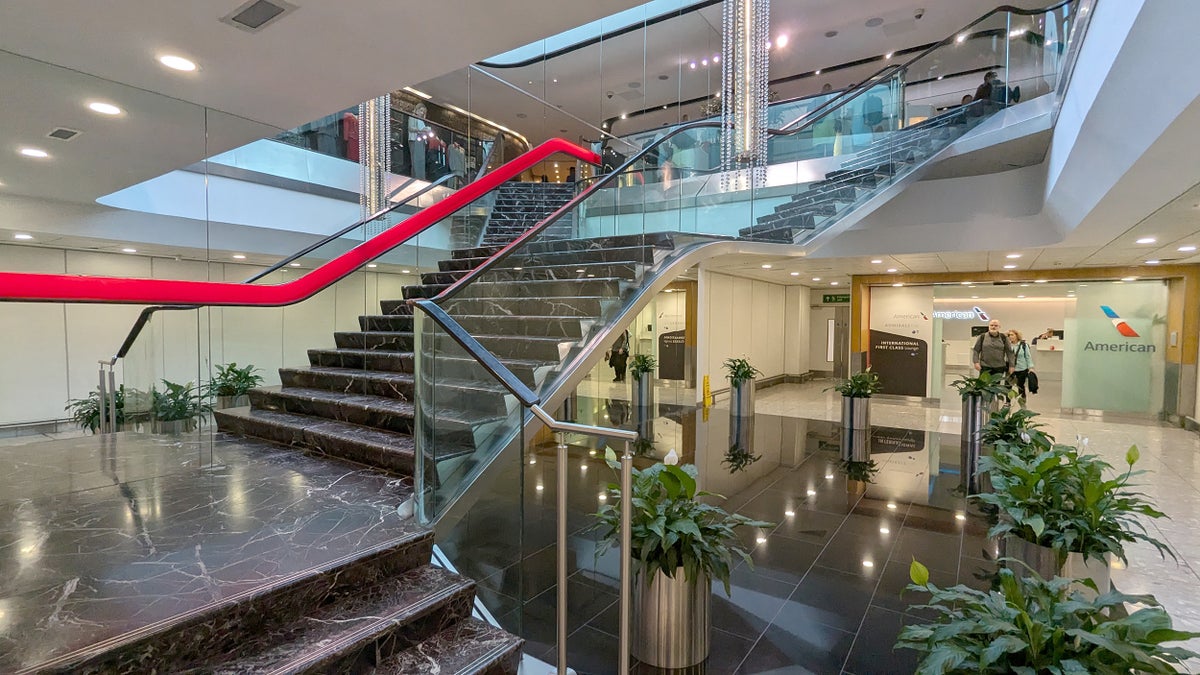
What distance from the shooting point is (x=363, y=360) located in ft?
17.5

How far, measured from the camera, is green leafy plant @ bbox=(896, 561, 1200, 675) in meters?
1.71

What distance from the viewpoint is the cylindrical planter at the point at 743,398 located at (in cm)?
991

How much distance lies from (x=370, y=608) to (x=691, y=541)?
1.50m

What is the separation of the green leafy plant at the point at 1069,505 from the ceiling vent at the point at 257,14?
15.8ft

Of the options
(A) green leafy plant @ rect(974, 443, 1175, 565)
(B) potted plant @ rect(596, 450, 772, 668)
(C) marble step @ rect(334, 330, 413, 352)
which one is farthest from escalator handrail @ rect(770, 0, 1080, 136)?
(B) potted plant @ rect(596, 450, 772, 668)

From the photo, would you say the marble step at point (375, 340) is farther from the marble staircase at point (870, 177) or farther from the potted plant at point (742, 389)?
the potted plant at point (742, 389)

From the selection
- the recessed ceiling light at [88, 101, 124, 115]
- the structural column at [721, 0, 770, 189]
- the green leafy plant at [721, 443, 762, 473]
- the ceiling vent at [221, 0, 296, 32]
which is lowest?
the green leafy plant at [721, 443, 762, 473]

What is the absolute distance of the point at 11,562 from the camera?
7.97 ft

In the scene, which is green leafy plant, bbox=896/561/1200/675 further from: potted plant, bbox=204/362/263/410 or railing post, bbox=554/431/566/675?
potted plant, bbox=204/362/263/410

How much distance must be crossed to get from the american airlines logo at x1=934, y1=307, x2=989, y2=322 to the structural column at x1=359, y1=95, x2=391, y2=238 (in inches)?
478

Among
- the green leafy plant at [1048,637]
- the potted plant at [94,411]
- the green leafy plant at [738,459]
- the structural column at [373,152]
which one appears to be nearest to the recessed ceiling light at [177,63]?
the structural column at [373,152]

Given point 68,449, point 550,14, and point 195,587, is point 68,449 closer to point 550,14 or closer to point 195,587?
point 195,587

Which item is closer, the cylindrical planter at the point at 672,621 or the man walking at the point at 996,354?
the cylindrical planter at the point at 672,621

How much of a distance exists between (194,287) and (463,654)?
8.87 ft
